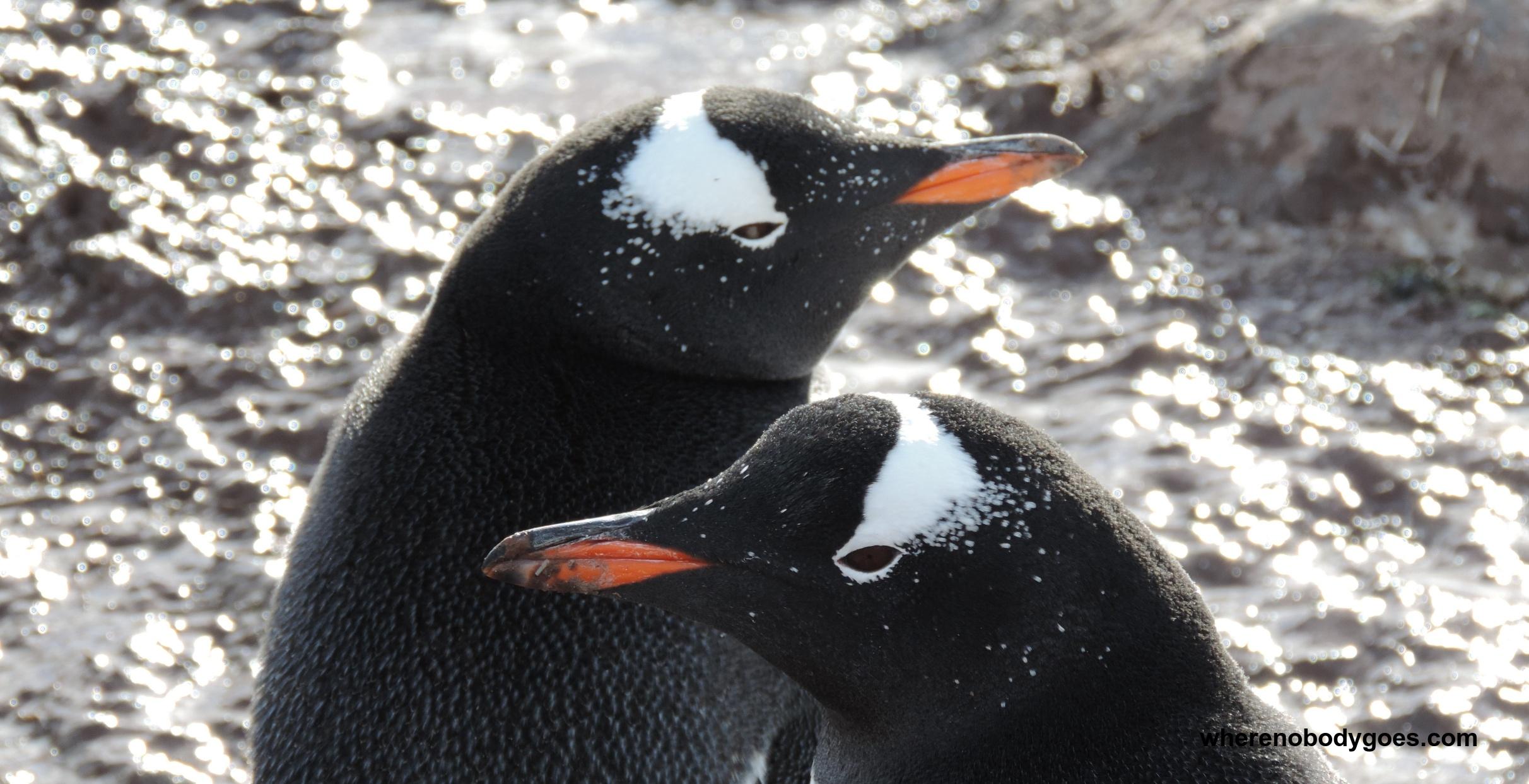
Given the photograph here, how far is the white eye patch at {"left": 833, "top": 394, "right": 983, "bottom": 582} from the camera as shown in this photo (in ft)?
7.27

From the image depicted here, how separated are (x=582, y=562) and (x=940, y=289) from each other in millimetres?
3216

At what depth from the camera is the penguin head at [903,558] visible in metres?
2.22

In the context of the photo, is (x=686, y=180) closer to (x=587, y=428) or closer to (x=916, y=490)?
(x=587, y=428)

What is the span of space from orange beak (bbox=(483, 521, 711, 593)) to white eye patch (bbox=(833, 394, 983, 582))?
0.29 metres

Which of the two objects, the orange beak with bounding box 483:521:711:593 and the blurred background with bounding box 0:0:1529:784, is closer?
the orange beak with bounding box 483:521:711:593

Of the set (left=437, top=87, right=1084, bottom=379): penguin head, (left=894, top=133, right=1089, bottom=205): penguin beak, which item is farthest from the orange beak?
(left=894, top=133, right=1089, bottom=205): penguin beak

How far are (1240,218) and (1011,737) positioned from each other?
3679 millimetres

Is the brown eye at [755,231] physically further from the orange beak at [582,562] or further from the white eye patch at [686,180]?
the orange beak at [582,562]

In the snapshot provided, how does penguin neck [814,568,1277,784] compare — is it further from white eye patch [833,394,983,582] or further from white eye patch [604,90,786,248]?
white eye patch [604,90,786,248]

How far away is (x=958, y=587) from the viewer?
2234 mm

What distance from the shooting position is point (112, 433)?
4852 millimetres

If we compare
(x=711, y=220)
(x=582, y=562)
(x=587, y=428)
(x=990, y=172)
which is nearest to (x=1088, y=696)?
(x=582, y=562)

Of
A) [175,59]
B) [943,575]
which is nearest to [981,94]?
[175,59]

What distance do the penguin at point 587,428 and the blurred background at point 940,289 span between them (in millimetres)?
1130
